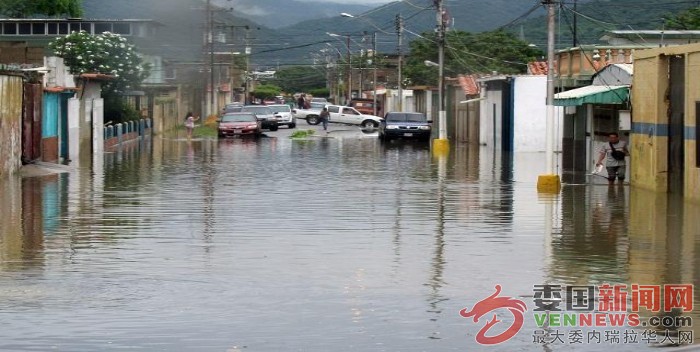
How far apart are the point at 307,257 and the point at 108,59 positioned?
52.6 meters

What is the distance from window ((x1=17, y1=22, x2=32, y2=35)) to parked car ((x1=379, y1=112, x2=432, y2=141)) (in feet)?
161

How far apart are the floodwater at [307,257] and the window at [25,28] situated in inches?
2998

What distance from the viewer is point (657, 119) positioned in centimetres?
2853

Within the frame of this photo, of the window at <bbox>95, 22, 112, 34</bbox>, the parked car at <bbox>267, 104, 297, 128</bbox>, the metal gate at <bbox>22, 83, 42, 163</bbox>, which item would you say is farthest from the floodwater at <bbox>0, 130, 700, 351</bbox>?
the window at <bbox>95, 22, 112, 34</bbox>

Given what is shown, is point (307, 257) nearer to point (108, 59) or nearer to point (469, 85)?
point (469, 85)

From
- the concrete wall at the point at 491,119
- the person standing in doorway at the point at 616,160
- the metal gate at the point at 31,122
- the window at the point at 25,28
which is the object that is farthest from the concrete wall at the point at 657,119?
the window at the point at 25,28

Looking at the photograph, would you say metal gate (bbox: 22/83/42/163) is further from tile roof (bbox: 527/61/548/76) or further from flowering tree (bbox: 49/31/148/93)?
flowering tree (bbox: 49/31/148/93)

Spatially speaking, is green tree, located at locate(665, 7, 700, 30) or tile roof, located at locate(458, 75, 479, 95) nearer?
tile roof, located at locate(458, 75, 479, 95)

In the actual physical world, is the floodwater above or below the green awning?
below

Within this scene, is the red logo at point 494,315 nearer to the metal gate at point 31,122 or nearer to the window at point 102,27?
the metal gate at point 31,122

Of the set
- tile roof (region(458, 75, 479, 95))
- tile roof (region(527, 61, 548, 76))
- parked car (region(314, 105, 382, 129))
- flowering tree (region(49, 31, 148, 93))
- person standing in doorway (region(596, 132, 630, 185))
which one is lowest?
person standing in doorway (region(596, 132, 630, 185))

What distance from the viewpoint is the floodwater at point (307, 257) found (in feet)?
36.9

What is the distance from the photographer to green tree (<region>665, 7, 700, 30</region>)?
72269 millimetres

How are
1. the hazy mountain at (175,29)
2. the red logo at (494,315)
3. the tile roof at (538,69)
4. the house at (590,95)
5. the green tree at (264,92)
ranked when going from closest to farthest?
the red logo at (494,315) < the house at (590,95) < the tile roof at (538,69) < the hazy mountain at (175,29) < the green tree at (264,92)
